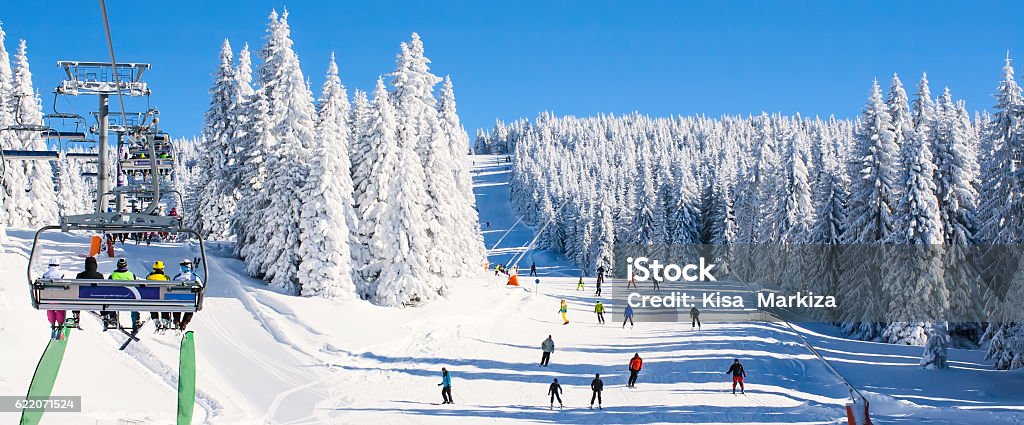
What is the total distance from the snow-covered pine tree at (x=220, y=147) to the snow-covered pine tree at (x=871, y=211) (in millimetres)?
33411

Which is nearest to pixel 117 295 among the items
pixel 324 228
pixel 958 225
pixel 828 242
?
pixel 324 228

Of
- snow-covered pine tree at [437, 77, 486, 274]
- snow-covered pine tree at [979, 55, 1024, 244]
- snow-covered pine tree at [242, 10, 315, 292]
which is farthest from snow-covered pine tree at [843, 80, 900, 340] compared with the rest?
snow-covered pine tree at [242, 10, 315, 292]

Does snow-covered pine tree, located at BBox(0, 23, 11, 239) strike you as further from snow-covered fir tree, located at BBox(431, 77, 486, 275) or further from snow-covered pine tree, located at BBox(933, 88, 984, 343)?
snow-covered pine tree, located at BBox(933, 88, 984, 343)

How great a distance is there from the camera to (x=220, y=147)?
150 feet

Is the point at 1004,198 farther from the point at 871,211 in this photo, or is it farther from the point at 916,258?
the point at 871,211

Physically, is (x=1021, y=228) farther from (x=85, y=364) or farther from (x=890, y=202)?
(x=85, y=364)

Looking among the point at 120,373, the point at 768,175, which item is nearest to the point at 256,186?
the point at 120,373

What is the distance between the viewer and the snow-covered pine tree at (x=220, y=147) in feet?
150

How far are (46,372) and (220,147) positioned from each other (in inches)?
1264

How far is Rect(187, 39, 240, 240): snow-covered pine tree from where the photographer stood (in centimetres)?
4559

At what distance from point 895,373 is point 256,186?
3071cm

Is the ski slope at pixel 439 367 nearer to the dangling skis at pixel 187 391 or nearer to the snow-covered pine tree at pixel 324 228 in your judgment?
the snow-covered pine tree at pixel 324 228

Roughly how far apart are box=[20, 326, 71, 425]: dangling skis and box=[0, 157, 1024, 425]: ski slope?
1722mm

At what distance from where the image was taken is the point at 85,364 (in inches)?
893
